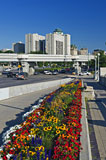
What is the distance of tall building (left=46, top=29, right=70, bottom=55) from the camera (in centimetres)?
15225

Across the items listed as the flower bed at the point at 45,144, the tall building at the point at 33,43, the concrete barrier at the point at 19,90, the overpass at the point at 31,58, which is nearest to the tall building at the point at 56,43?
the tall building at the point at 33,43

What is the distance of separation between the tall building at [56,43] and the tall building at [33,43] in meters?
12.2

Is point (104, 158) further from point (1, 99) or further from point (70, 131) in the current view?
point (1, 99)

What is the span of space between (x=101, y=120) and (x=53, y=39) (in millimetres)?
144409

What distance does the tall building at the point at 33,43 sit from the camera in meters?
169

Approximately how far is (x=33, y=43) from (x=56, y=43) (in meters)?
20.6

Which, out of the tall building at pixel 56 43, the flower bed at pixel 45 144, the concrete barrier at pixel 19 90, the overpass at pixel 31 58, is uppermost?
the tall building at pixel 56 43

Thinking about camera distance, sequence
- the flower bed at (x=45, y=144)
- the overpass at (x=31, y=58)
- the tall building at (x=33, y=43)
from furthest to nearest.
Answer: the tall building at (x=33, y=43)
the overpass at (x=31, y=58)
the flower bed at (x=45, y=144)

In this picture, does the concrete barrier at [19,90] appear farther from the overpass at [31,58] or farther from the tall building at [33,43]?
the tall building at [33,43]

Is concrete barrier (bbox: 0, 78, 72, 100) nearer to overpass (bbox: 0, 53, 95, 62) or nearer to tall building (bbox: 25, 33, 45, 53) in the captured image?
overpass (bbox: 0, 53, 95, 62)

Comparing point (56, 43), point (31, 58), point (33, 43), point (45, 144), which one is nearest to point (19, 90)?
point (45, 144)

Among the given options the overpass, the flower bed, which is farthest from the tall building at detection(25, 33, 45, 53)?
the flower bed

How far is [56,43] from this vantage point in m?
158

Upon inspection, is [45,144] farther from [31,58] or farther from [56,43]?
[56,43]
